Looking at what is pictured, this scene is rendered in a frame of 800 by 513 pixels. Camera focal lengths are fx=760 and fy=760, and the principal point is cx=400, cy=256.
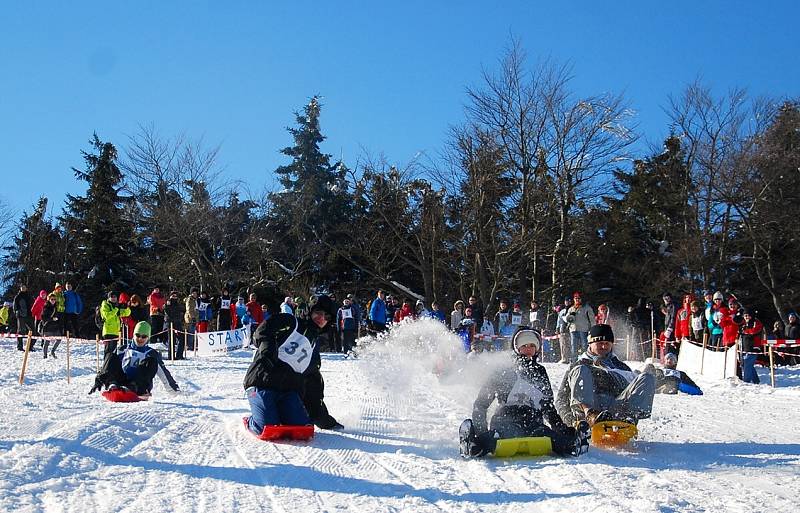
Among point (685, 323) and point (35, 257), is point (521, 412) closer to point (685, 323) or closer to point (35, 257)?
point (685, 323)

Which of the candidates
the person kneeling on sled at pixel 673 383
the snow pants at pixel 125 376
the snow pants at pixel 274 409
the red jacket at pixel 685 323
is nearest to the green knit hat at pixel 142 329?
the snow pants at pixel 125 376

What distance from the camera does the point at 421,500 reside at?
4.97 metres

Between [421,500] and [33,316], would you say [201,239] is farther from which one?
[421,500]

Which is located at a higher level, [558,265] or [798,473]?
[558,265]

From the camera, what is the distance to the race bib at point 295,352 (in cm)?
749

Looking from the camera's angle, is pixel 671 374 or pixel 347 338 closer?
pixel 671 374

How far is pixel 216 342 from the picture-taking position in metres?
20.6

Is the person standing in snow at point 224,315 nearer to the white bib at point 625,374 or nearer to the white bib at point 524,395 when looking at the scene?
the white bib at point 625,374

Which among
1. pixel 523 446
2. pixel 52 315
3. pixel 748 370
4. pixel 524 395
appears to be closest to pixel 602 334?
pixel 524 395

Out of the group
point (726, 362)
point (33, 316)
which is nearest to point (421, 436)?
point (726, 362)

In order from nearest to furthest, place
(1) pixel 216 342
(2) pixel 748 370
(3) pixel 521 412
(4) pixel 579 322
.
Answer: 1. (3) pixel 521 412
2. (2) pixel 748 370
3. (4) pixel 579 322
4. (1) pixel 216 342

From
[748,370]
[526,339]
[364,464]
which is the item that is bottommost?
[364,464]

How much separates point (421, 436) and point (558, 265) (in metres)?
22.5

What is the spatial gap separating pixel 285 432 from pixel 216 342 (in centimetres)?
1408
